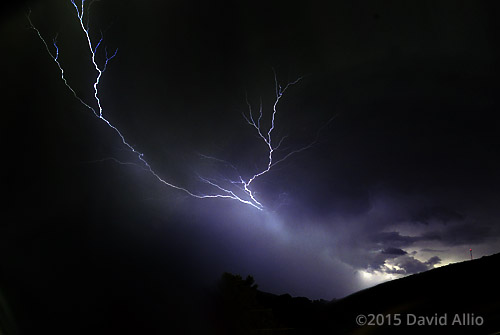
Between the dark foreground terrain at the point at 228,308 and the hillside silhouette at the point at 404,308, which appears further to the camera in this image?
the dark foreground terrain at the point at 228,308

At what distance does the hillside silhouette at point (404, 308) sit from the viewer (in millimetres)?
6852

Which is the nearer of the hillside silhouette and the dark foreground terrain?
the hillside silhouette

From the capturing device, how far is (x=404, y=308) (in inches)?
332

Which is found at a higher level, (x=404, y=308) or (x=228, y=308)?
(x=404, y=308)

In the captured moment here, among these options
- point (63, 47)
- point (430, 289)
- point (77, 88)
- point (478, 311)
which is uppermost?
point (63, 47)

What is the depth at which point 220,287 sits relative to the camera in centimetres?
934

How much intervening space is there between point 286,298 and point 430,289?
9.14m

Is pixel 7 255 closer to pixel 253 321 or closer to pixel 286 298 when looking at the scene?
pixel 253 321

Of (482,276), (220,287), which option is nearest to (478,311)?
(482,276)

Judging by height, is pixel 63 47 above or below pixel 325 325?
above

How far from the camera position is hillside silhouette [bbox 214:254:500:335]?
685 cm

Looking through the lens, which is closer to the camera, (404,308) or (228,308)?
(404,308)

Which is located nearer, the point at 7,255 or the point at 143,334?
the point at 143,334

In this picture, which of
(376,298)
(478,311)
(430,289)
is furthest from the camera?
(376,298)
